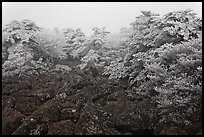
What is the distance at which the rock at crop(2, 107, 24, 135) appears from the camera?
13.7m

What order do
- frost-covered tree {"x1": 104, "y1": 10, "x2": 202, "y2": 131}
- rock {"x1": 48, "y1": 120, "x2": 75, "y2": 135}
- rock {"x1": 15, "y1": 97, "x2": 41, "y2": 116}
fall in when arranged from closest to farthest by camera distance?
rock {"x1": 48, "y1": 120, "x2": 75, "y2": 135} < frost-covered tree {"x1": 104, "y1": 10, "x2": 202, "y2": 131} < rock {"x1": 15, "y1": 97, "x2": 41, "y2": 116}

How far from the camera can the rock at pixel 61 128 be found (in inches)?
511

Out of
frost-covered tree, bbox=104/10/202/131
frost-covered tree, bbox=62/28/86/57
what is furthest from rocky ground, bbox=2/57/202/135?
frost-covered tree, bbox=62/28/86/57

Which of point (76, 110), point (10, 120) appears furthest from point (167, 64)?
point (10, 120)

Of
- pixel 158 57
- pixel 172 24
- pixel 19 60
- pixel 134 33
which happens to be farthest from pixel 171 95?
pixel 19 60

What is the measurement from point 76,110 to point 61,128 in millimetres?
1658

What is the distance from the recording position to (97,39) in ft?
76.7

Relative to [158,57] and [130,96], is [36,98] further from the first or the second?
[158,57]

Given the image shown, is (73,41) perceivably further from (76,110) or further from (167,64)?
(76,110)

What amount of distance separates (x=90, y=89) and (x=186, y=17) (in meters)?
7.22

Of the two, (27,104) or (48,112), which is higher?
(48,112)

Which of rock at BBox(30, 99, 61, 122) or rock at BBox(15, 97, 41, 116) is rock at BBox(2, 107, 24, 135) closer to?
rock at BBox(15, 97, 41, 116)

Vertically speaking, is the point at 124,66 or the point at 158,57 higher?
the point at 158,57

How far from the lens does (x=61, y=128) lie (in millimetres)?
13242
